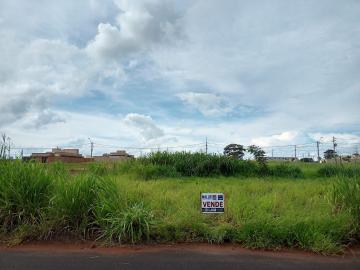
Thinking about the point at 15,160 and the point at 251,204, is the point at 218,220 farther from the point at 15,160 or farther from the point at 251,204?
the point at 15,160

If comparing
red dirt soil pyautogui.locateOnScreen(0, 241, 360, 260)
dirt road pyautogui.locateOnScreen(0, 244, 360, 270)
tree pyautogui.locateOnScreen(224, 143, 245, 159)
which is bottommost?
dirt road pyautogui.locateOnScreen(0, 244, 360, 270)

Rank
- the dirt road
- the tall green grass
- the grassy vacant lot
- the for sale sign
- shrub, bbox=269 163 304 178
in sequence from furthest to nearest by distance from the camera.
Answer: shrub, bbox=269 163 304 178 → the tall green grass → the for sale sign → the grassy vacant lot → the dirt road

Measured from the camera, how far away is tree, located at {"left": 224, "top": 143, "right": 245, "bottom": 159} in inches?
619

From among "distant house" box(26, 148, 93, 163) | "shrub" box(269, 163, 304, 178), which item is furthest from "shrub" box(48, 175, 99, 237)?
"shrub" box(269, 163, 304, 178)

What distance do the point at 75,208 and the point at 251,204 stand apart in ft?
9.85

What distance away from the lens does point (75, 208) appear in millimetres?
6352

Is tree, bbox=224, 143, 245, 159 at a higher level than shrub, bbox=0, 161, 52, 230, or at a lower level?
higher

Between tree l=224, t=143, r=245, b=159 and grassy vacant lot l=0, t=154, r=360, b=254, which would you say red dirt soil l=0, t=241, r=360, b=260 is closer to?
grassy vacant lot l=0, t=154, r=360, b=254

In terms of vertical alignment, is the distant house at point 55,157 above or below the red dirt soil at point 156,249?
above

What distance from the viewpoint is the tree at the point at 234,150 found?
1573cm

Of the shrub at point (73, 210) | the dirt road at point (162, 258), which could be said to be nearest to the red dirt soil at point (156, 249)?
the dirt road at point (162, 258)

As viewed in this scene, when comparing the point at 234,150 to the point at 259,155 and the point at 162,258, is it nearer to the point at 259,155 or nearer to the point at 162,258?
the point at 259,155

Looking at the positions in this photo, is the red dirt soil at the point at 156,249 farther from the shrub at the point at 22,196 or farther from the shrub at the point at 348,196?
the shrub at the point at 348,196

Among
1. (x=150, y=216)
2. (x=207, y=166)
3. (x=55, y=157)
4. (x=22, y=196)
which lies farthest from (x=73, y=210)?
(x=55, y=157)
